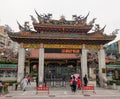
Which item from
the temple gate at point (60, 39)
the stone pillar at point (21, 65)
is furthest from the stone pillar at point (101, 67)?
the stone pillar at point (21, 65)

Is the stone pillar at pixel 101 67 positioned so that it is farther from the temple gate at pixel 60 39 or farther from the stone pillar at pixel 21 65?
the stone pillar at pixel 21 65

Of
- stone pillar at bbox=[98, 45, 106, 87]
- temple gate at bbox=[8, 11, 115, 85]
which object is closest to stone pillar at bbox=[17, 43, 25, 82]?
temple gate at bbox=[8, 11, 115, 85]

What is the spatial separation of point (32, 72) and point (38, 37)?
964 inches

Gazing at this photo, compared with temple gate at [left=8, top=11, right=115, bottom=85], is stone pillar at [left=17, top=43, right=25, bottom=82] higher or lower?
lower

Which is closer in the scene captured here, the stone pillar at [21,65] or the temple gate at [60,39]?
the stone pillar at [21,65]

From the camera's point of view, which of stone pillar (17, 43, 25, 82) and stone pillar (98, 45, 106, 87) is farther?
stone pillar (98, 45, 106, 87)

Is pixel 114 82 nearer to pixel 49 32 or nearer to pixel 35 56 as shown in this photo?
pixel 49 32

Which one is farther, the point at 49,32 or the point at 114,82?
the point at 49,32

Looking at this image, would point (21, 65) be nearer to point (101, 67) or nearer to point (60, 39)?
point (60, 39)

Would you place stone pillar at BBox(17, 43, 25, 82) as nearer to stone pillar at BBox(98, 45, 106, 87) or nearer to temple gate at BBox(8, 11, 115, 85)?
temple gate at BBox(8, 11, 115, 85)

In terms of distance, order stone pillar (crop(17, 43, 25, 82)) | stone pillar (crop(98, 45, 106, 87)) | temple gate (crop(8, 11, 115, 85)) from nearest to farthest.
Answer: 1. stone pillar (crop(17, 43, 25, 82))
2. temple gate (crop(8, 11, 115, 85))
3. stone pillar (crop(98, 45, 106, 87))

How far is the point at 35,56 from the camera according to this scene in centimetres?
4262

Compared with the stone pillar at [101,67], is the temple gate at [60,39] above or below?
above

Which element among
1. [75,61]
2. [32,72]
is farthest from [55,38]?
[32,72]
